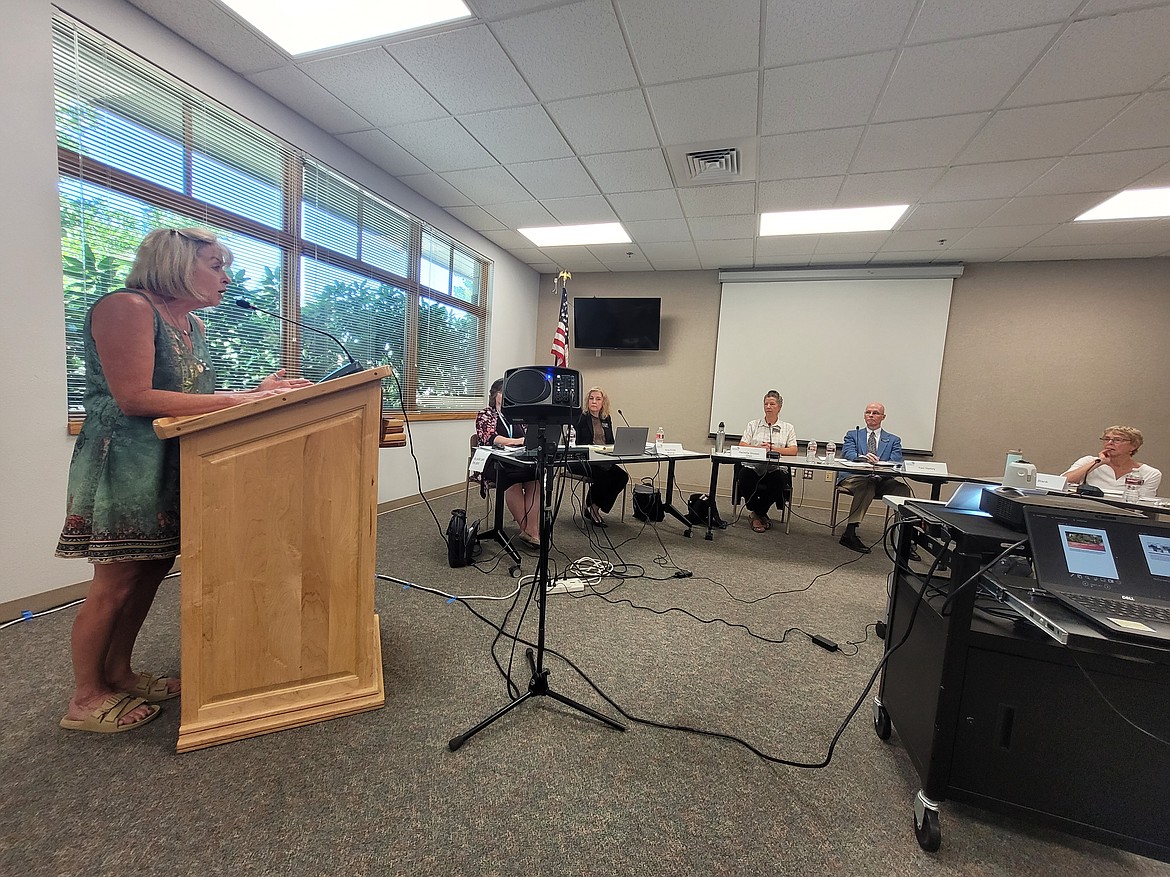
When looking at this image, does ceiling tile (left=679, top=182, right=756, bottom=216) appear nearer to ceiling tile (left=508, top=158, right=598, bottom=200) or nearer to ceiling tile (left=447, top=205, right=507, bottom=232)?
ceiling tile (left=508, top=158, right=598, bottom=200)

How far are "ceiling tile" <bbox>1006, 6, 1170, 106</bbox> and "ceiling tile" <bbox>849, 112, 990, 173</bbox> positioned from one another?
Answer: 0.77 ft

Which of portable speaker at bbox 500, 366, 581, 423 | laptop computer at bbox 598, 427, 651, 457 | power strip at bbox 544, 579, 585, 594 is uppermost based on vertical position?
portable speaker at bbox 500, 366, 581, 423

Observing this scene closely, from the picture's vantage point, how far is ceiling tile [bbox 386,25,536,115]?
7.06 feet

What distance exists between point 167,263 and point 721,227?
414cm

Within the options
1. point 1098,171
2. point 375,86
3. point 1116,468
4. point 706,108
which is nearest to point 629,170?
point 706,108

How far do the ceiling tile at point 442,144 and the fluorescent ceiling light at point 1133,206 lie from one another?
4.56 meters

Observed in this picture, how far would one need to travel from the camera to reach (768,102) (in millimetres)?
2443

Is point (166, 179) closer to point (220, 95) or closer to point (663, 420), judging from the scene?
point (220, 95)

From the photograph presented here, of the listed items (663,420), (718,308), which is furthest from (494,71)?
(663,420)

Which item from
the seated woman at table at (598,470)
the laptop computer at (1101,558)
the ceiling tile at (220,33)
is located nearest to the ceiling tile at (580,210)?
the seated woman at table at (598,470)

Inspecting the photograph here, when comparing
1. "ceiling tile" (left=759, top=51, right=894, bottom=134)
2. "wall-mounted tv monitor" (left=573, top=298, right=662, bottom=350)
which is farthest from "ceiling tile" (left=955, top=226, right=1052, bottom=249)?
"wall-mounted tv monitor" (left=573, top=298, right=662, bottom=350)

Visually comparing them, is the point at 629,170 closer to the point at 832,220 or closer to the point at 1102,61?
the point at 832,220

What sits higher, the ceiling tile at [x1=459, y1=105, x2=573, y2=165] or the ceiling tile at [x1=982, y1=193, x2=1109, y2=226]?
the ceiling tile at [x1=982, y1=193, x2=1109, y2=226]

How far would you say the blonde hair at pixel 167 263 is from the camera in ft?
4.05
